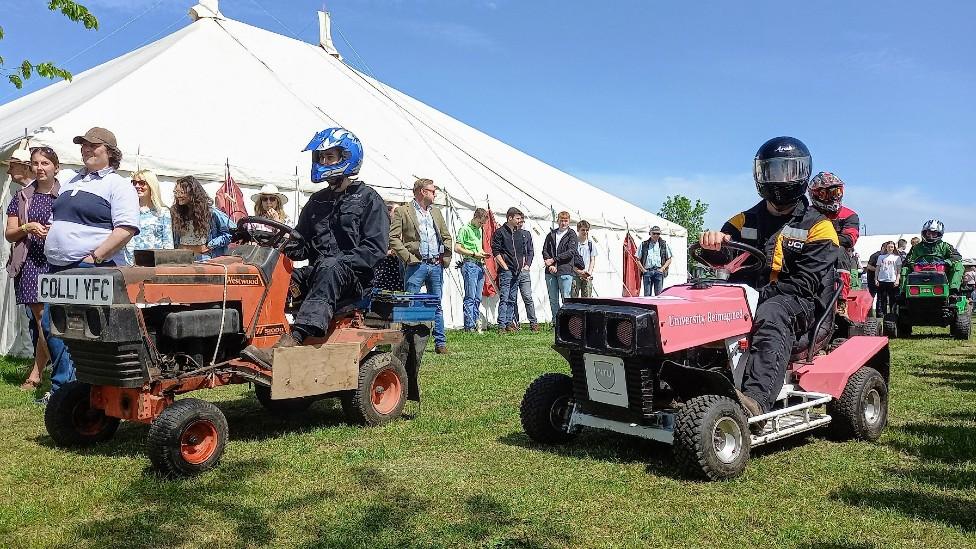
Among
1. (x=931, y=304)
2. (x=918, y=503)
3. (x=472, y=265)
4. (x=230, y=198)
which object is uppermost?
(x=230, y=198)

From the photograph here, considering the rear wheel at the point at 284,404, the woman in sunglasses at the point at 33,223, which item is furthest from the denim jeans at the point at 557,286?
the woman in sunglasses at the point at 33,223

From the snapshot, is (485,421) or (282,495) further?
(485,421)

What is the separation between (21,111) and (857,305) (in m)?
12.0

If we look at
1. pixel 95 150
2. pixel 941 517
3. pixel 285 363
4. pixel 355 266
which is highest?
pixel 95 150

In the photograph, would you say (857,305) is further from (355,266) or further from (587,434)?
(355,266)

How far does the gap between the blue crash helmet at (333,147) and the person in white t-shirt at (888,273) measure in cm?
1448

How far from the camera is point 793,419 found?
4.67 meters

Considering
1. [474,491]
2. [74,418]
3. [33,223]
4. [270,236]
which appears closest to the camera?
[474,491]

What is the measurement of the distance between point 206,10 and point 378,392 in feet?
39.2

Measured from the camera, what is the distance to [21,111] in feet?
39.7

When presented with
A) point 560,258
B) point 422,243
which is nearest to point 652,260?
point 560,258

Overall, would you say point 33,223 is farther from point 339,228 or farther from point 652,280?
point 652,280

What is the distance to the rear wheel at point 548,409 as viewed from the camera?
4.71 meters

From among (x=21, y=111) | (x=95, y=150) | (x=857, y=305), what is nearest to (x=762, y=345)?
(x=857, y=305)
